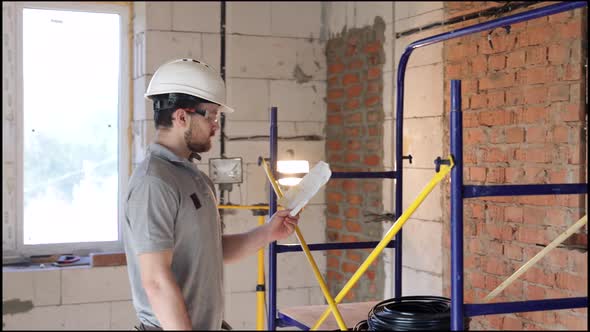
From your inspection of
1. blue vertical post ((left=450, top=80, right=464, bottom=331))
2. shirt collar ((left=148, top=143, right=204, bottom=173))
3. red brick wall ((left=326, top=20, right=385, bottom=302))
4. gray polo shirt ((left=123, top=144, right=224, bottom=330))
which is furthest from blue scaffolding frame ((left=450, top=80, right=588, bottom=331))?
red brick wall ((left=326, top=20, right=385, bottom=302))

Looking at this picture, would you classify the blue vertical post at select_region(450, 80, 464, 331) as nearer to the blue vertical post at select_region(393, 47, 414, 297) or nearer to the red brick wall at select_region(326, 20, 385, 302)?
the blue vertical post at select_region(393, 47, 414, 297)

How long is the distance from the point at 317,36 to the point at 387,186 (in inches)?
46.9

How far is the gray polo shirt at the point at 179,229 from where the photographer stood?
79.4 inches

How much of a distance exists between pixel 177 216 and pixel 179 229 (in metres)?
0.04

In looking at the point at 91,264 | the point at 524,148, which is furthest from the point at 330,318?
the point at 91,264

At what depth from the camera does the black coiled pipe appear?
239cm

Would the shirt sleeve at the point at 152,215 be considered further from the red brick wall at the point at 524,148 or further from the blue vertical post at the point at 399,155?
the red brick wall at the point at 524,148

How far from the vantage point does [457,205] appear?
196 centimetres

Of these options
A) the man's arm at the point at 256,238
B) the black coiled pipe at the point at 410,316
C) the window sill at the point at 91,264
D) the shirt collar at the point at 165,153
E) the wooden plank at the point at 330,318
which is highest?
the shirt collar at the point at 165,153

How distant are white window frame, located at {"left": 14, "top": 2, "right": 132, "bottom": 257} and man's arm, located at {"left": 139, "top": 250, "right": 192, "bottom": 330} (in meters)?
2.70

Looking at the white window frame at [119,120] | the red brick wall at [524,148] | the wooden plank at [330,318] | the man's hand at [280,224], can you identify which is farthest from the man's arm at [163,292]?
the white window frame at [119,120]

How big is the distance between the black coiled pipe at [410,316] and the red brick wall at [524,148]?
668 millimetres

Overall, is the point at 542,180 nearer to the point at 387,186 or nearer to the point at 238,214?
the point at 387,186

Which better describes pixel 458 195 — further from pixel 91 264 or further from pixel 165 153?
pixel 91 264
